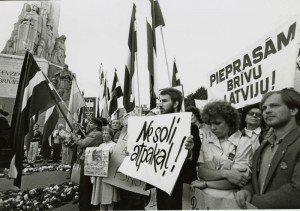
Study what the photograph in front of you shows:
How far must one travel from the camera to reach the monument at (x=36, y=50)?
19.2m

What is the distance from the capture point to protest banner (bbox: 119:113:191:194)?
231 centimetres

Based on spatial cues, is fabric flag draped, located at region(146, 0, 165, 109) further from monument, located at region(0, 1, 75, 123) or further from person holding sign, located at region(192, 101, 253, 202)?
monument, located at region(0, 1, 75, 123)

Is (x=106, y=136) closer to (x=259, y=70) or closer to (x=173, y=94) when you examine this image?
(x=173, y=94)

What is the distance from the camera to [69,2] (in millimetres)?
3977

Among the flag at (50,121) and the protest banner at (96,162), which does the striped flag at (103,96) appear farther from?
the protest banner at (96,162)

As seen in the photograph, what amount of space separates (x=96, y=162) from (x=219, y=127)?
189 cm

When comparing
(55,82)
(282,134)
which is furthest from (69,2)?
(55,82)

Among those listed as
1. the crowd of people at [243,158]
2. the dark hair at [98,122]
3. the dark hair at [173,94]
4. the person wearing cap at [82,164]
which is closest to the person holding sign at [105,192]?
the person wearing cap at [82,164]

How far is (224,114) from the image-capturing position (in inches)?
93.2

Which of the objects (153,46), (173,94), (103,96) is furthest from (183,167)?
(103,96)

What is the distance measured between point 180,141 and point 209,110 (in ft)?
1.04

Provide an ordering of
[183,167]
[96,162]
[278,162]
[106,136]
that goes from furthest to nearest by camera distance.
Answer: [106,136] < [96,162] < [183,167] < [278,162]

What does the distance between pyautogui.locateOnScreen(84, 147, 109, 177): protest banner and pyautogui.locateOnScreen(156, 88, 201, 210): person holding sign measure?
1187 millimetres

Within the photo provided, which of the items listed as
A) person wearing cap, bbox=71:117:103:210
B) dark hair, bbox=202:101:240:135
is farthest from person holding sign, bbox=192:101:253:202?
person wearing cap, bbox=71:117:103:210
